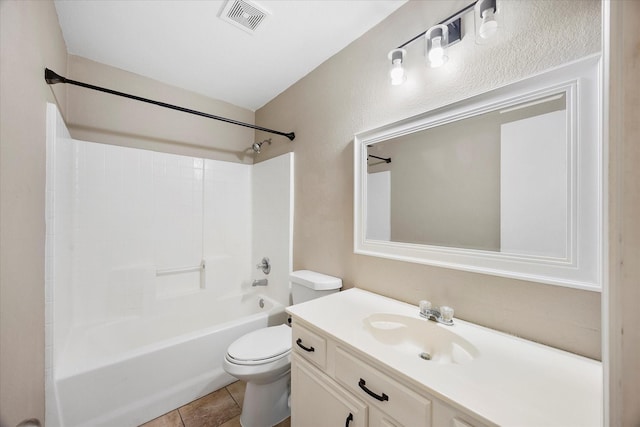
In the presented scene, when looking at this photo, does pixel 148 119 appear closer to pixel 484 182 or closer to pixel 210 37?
pixel 210 37

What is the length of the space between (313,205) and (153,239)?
1.46 metres

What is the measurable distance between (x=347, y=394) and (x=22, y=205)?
1434 millimetres

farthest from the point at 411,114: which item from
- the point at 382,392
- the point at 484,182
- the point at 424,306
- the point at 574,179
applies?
the point at 382,392

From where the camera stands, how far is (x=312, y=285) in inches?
61.9

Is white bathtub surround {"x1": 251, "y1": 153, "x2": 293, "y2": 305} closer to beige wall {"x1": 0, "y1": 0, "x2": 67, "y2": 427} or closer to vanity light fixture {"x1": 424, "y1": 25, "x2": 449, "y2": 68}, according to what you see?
vanity light fixture {"x1": 424, "y1": 25, "x2": 449, "y2": 68}

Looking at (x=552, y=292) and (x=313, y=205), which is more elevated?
(x=313, y=205)

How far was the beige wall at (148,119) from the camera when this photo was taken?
1.80 metres

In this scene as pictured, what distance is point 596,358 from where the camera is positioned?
2.49ft

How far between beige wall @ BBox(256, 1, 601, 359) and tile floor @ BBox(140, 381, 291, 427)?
3.32ft

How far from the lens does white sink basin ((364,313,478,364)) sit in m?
0.92

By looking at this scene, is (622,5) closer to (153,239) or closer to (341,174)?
(341,174)

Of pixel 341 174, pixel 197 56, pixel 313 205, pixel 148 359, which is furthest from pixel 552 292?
pixel 197 56

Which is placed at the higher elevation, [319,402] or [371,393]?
[371,393]

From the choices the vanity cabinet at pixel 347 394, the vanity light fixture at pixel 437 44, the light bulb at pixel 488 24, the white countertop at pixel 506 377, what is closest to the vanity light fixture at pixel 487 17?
the light bulb at pixel 488 24
